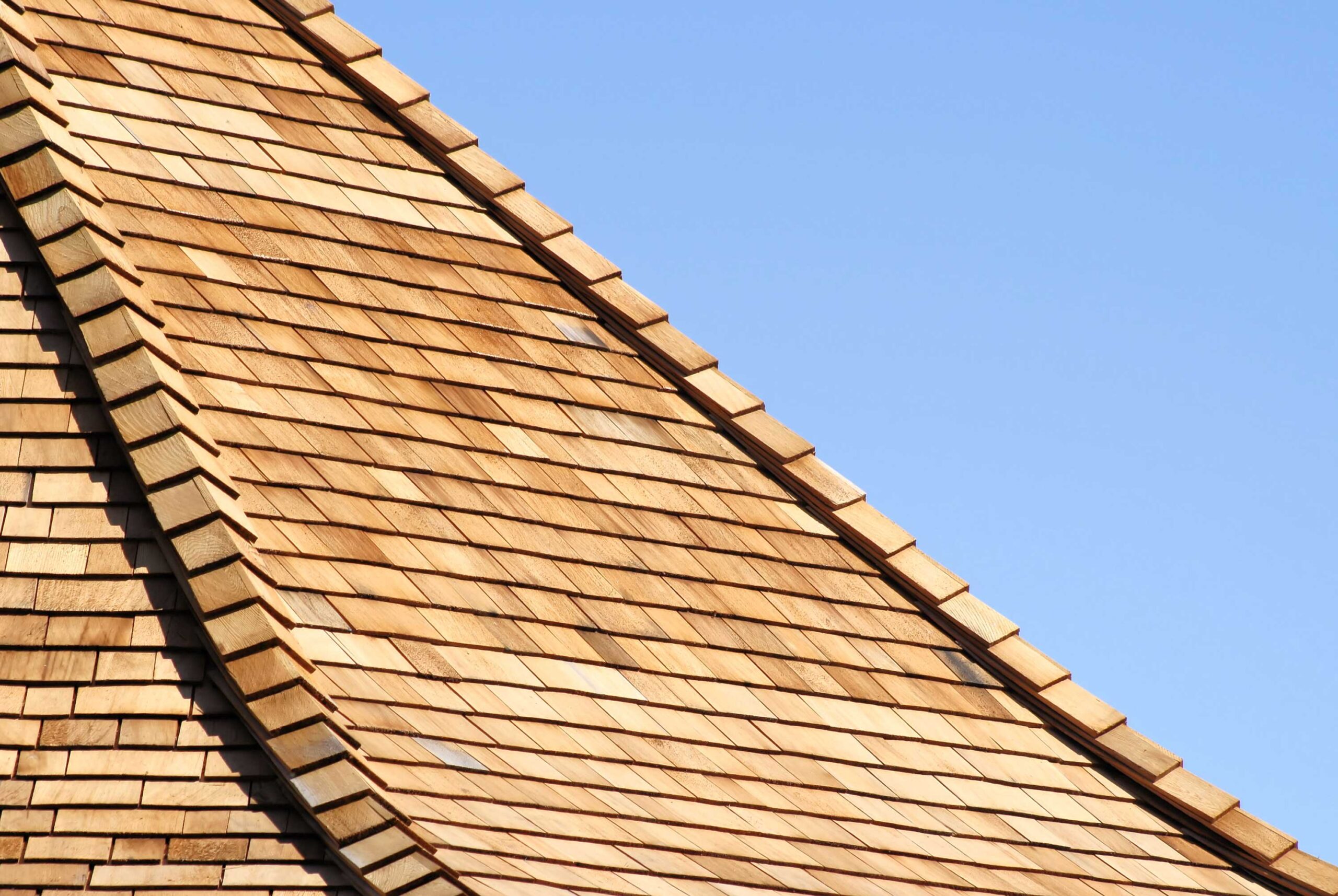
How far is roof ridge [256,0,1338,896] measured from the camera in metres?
8.88

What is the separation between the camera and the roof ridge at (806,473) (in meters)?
8.88

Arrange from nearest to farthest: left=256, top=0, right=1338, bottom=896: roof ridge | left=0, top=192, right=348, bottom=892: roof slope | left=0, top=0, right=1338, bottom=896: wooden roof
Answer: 1. left=0, top=192, right=348, bottom=892: roof slope
2. left=0, top=0, right=1338, bottom=896: wooden roof
3. left=256, top=0, right=1338, bottom=896: roof ridge

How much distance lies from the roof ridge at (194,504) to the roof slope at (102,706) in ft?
0.32

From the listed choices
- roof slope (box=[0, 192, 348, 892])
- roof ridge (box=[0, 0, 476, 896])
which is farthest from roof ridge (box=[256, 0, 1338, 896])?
roof slope (box=[0, 192, 348, 892])

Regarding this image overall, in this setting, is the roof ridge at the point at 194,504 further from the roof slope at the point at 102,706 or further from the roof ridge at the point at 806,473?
the roof ridge at the point at 806,473

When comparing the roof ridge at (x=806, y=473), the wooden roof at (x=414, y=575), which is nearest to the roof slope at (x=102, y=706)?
the wooden roof at (x=414, y=575)

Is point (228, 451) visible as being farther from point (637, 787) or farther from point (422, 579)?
point (637, 787)

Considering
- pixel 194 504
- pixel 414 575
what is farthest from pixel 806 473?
pixel 194 504

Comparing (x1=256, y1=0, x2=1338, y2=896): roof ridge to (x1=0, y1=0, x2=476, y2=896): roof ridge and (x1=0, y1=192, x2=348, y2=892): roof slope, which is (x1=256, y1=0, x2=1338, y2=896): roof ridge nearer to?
(x1=0, y1=0, x2=476, y2=896): roof ridge

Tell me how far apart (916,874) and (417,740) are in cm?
230

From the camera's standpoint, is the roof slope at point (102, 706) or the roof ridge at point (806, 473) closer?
the roof slope at point (102, 706)

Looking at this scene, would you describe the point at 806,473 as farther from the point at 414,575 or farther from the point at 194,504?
the point at 194,504

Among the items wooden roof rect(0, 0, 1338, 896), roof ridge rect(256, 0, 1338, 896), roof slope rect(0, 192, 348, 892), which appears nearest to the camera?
roof slope rect(0, 192, 348, 892)

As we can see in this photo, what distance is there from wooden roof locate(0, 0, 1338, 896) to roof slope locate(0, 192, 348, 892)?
1cm
